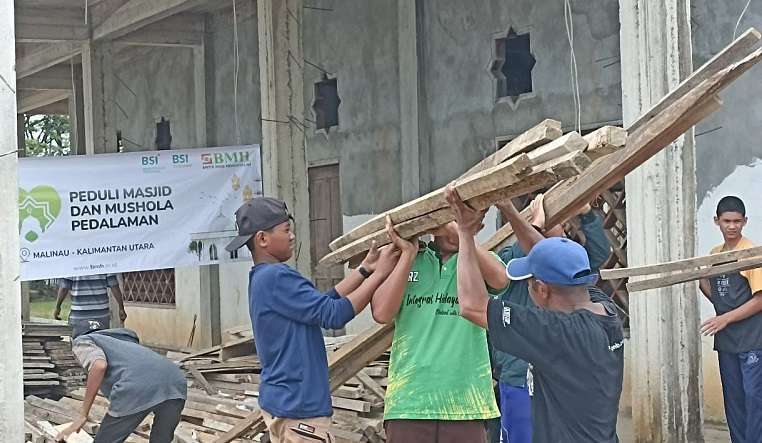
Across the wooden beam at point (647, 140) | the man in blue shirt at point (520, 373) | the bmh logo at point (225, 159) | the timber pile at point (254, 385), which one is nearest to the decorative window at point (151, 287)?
the timber pile at point (254, 385)

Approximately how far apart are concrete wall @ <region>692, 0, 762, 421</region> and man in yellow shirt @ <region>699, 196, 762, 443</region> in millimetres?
1314

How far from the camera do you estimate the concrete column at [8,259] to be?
4.44m

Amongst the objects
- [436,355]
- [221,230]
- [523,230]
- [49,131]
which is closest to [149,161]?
[221,230]

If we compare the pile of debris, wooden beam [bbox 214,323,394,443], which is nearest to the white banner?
the pile of debris

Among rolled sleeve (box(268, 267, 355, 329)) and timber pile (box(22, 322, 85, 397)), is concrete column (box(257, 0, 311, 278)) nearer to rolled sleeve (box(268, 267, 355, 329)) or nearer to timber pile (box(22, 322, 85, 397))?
timber pile (box(22, 322, 85, 397))

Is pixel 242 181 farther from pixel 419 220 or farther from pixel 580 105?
pixel 419 220

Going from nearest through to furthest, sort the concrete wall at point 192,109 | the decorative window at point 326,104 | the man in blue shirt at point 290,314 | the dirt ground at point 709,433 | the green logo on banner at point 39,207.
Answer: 1. the man in blue shirt at point 290,314
2. the dirt ground at point 709,433
3. the green logo on banner at point 39,207
4. the decorative window at point 326,104
5. the concrete wall at point 192,109

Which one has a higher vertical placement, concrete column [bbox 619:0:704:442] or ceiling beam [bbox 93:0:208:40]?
ceiling beam [bbox 93:0:208:40]

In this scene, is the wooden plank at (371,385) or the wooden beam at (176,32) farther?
the wooden beam at (176,32)

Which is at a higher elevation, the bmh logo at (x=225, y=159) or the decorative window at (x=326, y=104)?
the decorative window at (x=326, y=104)

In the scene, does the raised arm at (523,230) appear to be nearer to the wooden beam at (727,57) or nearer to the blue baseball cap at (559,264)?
the blue baseball cap at (559,264)

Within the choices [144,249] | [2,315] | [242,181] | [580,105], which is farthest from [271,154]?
[2,315]

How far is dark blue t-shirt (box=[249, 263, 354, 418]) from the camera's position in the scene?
175 inches

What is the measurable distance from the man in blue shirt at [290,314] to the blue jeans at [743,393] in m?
3.27
